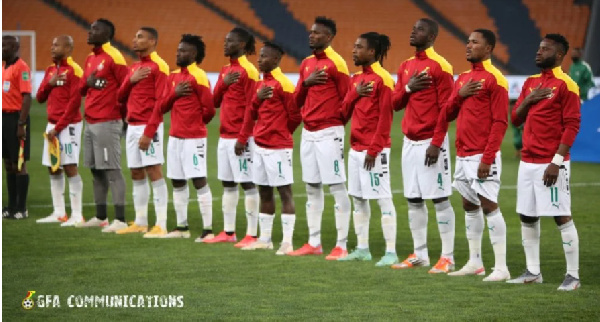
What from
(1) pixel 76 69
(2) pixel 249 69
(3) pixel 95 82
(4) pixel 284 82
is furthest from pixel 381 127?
(1) pixel 76 69

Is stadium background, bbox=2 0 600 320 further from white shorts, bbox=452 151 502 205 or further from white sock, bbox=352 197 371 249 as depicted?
white shorts, bbox=452 151 502 205

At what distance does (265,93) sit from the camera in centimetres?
1041

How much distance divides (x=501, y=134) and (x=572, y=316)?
1790 mm

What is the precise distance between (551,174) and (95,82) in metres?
5.50

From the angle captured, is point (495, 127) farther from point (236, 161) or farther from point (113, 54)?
point (113, 54)

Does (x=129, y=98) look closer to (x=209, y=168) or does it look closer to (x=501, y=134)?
(x=501, y=134)

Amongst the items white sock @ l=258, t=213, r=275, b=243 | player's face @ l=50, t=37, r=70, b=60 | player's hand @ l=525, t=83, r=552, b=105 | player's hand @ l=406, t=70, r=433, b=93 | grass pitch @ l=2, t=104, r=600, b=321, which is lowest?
grass pitch @ l=2, t=104, r=600, b=321

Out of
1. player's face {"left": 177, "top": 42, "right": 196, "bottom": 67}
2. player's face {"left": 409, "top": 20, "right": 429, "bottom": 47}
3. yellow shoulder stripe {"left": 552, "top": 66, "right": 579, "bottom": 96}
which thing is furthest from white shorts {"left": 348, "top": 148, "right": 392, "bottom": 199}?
player's face {"left": 177, "top": 42, "right": 196, "bottom": 67}

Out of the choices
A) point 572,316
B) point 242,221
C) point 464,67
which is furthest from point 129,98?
point 464,67

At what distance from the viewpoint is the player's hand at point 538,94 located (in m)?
8.25

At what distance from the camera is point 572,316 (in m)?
7.25

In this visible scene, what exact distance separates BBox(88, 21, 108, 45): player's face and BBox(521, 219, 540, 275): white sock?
540cm

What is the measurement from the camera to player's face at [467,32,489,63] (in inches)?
345

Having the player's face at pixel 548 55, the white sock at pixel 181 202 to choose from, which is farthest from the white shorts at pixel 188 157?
the player's face at pixel 548 55
